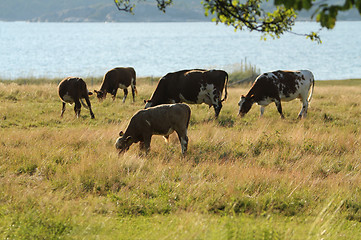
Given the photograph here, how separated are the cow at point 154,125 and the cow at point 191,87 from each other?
496 cm

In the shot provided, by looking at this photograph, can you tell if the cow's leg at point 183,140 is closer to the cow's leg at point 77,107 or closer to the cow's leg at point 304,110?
the cow's leg at point 77,107

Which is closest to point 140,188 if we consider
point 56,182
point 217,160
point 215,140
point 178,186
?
point 178,186

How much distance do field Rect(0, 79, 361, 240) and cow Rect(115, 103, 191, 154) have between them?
0.31 metres

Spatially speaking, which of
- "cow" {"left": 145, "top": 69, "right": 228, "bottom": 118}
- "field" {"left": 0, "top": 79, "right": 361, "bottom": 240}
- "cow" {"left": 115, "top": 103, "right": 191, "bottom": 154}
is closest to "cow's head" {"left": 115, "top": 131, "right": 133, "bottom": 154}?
"cow" {"left": 115, "top": 103, "right": 191, "bottom": 154}

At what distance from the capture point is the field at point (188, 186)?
672 centimetres

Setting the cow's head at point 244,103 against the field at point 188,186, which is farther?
the cow's head at point 244,103

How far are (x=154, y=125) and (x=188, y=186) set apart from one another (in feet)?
10.3

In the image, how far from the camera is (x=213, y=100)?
17.5 m

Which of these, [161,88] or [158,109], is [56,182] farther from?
[161,88]

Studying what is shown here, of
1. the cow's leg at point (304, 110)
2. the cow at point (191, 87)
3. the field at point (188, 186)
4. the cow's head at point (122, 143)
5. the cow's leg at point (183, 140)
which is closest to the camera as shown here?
the field at point (188, 186)

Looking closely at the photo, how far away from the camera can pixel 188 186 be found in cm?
882

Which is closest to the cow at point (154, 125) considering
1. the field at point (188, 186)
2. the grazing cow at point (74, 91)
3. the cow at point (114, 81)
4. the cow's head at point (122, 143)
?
the cow's head at point (122, 143)

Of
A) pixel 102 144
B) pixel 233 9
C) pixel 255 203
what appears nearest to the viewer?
pixel 233 9

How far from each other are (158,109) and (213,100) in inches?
235
